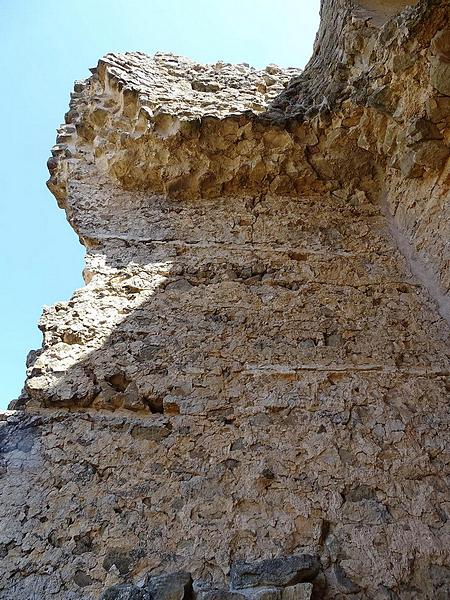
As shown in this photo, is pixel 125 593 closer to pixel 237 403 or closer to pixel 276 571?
pixel 276 571

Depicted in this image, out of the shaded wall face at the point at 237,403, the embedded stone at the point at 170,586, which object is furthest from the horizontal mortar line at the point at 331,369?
the embedded stone at the point at 170,586

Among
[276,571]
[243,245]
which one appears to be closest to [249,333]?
[243,245]

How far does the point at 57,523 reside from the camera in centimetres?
180

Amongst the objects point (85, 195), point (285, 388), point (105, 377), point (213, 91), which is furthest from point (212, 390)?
point (213, 91)

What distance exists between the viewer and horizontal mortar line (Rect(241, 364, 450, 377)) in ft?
7.84

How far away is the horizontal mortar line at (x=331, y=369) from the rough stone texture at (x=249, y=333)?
0.03ft

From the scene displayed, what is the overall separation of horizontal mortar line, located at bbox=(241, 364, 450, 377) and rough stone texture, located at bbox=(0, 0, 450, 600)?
11 millimetres

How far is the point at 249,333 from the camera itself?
259cm

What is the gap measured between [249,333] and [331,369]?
456 millimetres

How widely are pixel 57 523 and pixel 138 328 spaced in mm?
1017

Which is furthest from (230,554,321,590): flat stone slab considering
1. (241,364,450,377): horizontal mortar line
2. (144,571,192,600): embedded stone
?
(241,364,450,377): horizontal mortar line

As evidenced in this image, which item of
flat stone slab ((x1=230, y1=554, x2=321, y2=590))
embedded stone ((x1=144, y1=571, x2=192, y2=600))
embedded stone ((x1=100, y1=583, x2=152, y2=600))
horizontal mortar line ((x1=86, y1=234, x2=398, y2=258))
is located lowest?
embedded stone ((x1=100, y1=583, x2=152, y2=600))

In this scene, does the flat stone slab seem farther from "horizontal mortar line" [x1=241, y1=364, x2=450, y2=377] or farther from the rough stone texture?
"horizontal mortar line" [x1=241, y1=364, x2=450, y2=377]

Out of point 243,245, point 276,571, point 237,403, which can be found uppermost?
point 243,245
